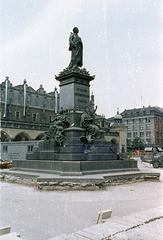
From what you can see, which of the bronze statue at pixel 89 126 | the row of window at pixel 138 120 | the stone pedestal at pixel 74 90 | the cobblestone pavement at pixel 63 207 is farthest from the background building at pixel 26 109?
the row of window at pixel 138 120

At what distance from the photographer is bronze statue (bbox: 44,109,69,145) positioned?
11.6 meters

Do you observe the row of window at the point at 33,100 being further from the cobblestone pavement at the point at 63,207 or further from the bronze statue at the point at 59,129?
the cobblestone pavement at the point at 63,207

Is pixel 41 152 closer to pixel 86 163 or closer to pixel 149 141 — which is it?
pixel 86 163

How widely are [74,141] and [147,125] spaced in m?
84.0

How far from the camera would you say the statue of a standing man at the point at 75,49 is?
13.8 metres

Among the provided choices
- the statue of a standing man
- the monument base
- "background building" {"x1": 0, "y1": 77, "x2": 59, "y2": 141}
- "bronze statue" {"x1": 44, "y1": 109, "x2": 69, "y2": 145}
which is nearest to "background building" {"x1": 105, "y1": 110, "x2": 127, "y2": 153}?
"background building" {"x1": 0, "y1": 77, "x2": 59, "y2": 141}

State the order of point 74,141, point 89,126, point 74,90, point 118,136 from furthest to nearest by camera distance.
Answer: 1. point 118,136
2. point 74,90
3. point 89,126
4. point 74,141

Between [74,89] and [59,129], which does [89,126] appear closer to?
[59,129]

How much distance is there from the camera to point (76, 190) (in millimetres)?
8219

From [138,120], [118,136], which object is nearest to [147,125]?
[138,120]

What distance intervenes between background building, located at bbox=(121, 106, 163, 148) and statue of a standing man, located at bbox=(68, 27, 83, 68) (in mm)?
78817

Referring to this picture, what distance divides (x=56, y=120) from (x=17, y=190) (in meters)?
4.67

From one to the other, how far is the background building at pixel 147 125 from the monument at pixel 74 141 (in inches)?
3119

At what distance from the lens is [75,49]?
46.0ft
